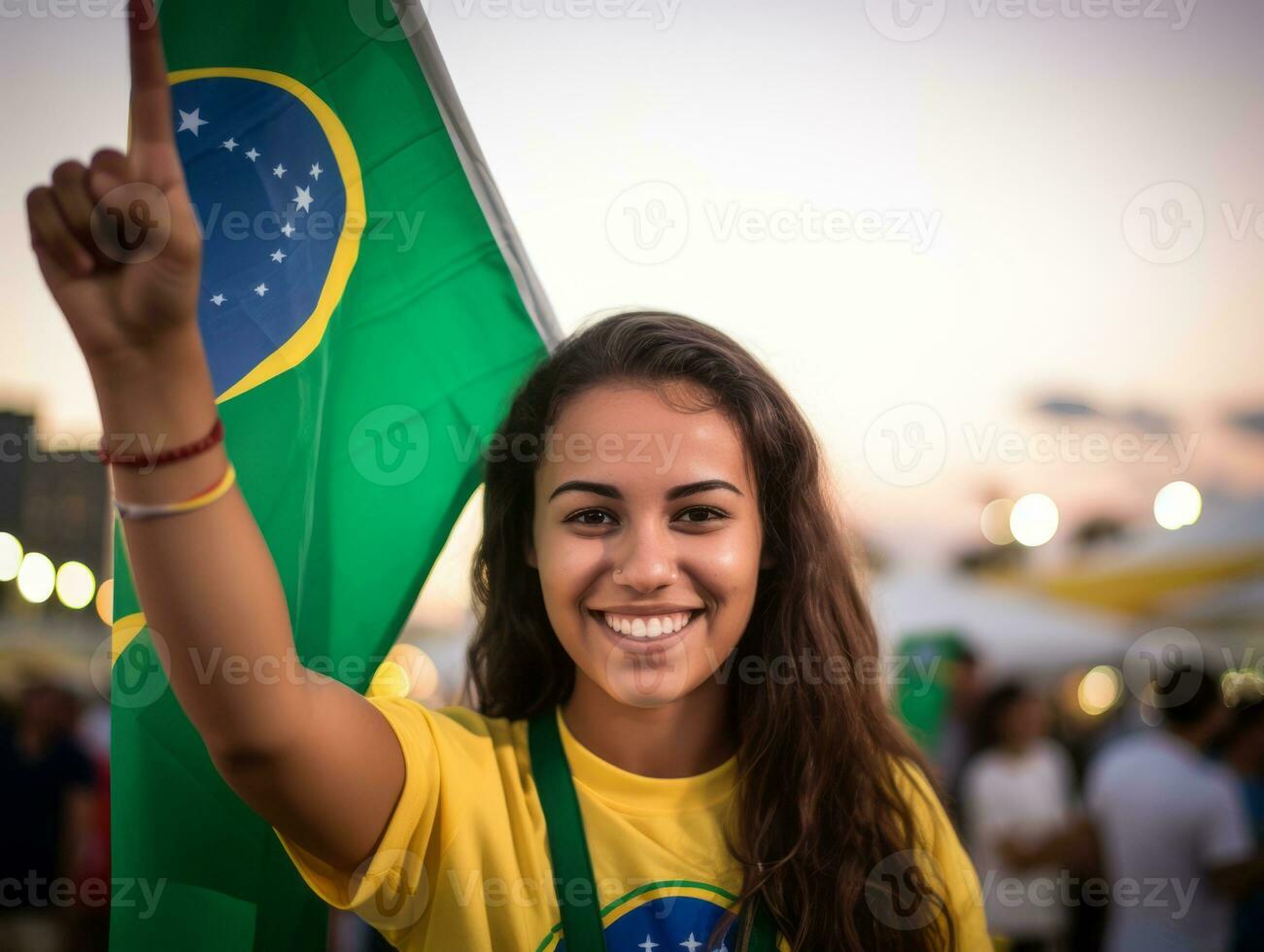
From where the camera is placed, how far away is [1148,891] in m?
3.57

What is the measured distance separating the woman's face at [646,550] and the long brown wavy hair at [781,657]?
13 cm

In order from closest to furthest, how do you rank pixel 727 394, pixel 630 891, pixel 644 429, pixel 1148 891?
pixel 630 891
pixel 644 429
pixel 727 394
pixel 1148 891

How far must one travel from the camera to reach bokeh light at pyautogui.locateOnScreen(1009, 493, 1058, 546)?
7688 mm

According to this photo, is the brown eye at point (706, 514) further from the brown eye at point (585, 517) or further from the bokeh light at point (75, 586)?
the bokeh light at point (75, 586)

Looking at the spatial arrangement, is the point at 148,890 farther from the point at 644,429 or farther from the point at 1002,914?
the point at 1002,914

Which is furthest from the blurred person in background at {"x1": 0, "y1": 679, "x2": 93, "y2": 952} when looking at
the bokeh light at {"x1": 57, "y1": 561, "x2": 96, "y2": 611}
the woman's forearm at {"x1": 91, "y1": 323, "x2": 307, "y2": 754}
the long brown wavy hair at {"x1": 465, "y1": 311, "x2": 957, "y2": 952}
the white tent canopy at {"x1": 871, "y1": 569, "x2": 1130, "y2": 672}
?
the bokeh light at {"x1": 57, "y1": 561, "x2": 96, "y2": 611}

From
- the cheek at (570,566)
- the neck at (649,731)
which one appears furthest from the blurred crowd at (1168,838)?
the cheek at (570,566)

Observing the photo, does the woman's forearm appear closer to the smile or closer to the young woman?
the young woman

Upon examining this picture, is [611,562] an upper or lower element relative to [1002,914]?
upper

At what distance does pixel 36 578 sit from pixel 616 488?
460 inches

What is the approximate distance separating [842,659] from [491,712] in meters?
0.73

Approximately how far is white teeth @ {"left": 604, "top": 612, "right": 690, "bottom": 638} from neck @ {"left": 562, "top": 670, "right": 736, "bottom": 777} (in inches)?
8.7

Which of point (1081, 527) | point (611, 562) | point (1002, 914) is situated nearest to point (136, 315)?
point (611, 562)

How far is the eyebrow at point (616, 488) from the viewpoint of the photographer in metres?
1.76
